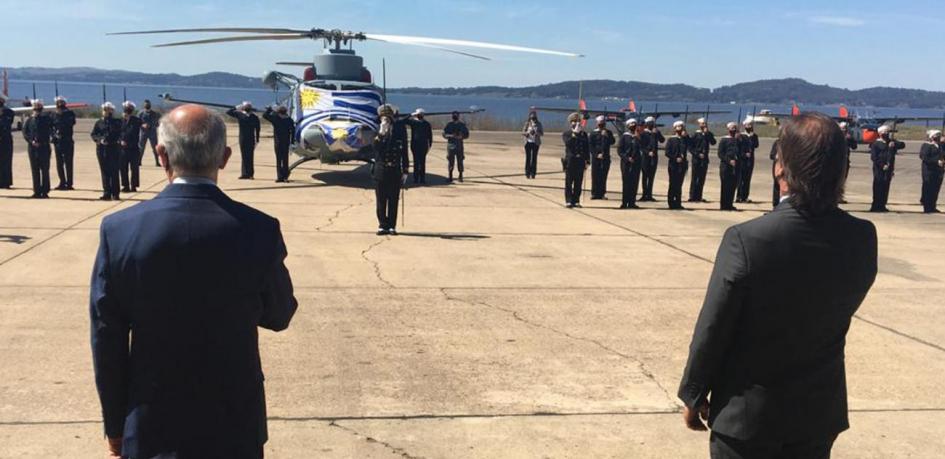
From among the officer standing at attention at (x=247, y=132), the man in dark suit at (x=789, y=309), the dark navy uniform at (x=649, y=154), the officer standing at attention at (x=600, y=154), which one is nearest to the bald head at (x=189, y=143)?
the man in dark suit at (x=789, y=309)

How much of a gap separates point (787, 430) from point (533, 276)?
674 centimetres

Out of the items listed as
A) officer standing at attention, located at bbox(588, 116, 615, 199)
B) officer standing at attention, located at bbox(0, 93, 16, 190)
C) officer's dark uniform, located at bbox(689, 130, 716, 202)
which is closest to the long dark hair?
officer standing at attention, located at bbox(588, 116, 615, 199)

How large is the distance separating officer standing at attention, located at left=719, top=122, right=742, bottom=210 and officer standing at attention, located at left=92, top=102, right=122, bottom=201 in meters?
11.7

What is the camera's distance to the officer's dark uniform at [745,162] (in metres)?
17.2

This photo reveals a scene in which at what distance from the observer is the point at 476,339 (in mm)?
6906

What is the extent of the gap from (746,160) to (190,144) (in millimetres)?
16236

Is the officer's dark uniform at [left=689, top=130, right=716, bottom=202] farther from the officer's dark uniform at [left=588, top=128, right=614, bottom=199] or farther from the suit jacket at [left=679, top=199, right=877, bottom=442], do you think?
the suit jacket at [left=679, top=199, right=877, bottom=442]

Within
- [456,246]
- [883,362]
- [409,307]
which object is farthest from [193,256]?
[456,246]

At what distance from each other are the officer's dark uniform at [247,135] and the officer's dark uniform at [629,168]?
8.73 m

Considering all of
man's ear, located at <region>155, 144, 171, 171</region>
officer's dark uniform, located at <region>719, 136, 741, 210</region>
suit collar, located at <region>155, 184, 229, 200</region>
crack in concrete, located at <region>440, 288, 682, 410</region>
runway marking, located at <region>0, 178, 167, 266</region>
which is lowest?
crack in concrete, located at <region>440, 288, 682, 410</region>

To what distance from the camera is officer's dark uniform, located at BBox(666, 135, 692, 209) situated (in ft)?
53.1

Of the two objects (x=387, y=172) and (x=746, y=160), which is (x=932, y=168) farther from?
(x=387, y=172)

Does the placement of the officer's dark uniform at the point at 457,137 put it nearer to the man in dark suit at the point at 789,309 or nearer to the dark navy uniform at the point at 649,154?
the dark navy uniform at the point at 649,154

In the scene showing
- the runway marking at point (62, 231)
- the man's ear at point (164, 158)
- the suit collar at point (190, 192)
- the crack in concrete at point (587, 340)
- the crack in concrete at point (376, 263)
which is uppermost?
the man's ear at point (164, 158)
